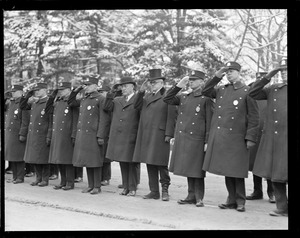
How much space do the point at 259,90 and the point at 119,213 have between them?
101 inches

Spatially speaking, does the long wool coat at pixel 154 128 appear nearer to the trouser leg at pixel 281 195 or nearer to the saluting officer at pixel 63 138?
the saluting officer at pixel 63 138

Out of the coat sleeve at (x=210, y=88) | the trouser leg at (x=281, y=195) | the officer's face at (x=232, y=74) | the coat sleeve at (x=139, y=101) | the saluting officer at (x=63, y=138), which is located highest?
the officer's face at (x=232, y=74)

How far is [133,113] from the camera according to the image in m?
8.61

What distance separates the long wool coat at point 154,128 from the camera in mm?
8117

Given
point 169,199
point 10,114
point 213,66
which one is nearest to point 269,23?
point 213,66

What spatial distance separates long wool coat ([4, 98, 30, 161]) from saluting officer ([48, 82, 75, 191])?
38.9 inches

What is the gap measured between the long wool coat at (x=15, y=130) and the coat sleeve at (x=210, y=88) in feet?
14.3

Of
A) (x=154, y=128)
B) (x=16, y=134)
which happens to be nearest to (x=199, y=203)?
(x=154, y=128)

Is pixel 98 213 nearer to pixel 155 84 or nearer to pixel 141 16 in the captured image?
pixel 155 84

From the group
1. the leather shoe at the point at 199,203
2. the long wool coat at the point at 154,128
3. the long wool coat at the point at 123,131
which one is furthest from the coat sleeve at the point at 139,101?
the leather shoe at the point at 199,203

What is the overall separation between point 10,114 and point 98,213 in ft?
13.6

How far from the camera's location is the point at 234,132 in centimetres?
716

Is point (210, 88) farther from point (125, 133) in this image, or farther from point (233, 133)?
point (125, 133)

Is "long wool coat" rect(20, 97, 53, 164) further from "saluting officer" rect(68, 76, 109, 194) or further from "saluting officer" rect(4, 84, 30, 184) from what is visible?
"saluting officer" rect(68, 76, 109, 194)
